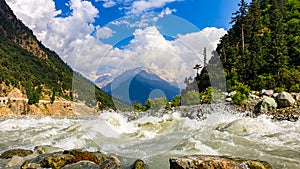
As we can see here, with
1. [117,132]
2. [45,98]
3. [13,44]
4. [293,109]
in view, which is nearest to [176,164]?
[117,132]

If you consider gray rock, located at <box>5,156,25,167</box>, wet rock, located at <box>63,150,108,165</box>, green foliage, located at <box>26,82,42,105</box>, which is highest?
green foliage, located at <box>26,82,42,105</box>

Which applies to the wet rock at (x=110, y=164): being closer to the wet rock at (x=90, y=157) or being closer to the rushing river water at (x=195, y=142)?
the wet rock at (x=90, y=157)

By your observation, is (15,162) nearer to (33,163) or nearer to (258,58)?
(33,163)

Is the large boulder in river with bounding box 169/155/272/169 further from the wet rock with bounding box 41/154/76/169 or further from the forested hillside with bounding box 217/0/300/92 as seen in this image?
the forested hillside with bounding box 217/0/300/92

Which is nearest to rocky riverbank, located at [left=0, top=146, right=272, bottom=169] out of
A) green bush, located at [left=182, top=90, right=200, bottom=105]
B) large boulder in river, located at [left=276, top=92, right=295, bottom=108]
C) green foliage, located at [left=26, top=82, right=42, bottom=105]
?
large boulder in river, located at [left=276, top=92, right=295, bottom=108]

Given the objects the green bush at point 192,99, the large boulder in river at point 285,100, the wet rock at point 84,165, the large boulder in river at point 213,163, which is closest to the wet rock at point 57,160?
the wet rock at point 84,165

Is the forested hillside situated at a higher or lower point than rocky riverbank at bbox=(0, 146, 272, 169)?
higher

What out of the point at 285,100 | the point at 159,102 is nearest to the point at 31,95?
the point at 159,102
